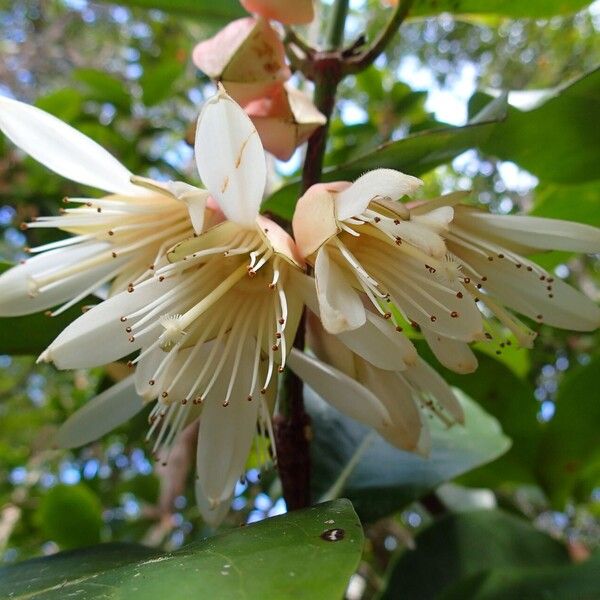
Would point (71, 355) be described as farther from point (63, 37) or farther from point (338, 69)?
point (63, 37)

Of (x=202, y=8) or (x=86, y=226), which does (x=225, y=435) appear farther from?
(x=202, y=8)

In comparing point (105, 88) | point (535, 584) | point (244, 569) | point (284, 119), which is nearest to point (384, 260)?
point (284, 119)

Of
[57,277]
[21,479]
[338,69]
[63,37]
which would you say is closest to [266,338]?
[57,277]

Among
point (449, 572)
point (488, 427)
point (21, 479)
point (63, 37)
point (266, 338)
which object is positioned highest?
point (63, 37)

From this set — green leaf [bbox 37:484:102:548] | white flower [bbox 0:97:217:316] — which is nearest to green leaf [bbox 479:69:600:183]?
white flower [bbox 0:97:217:316]

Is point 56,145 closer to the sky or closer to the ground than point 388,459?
closer to the sky

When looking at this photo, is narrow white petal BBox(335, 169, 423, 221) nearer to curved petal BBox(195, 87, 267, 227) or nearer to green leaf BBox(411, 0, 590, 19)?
curved petal BBox(195, 87, 267, 227)
